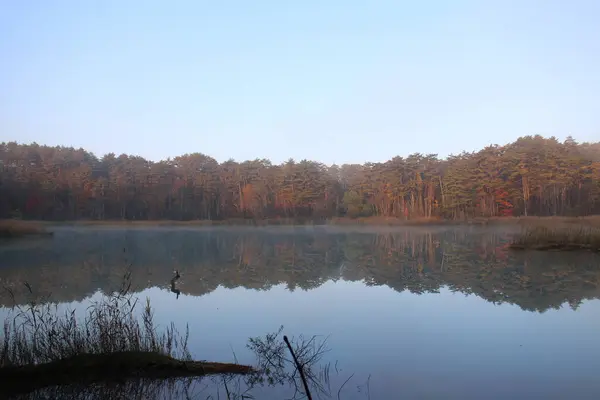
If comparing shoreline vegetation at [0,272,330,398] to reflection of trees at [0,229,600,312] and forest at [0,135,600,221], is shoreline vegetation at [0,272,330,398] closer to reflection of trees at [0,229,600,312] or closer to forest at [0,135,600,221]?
reflection of trees at [0,229,600,312]

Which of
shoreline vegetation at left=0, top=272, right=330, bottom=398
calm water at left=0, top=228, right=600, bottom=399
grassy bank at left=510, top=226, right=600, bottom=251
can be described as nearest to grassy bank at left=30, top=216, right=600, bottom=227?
grassy bank at left=510, top=226, right=600, bottom=251

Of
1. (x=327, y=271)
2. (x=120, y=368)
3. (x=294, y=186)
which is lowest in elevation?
(x=327, y=271)

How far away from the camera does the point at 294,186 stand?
4356 centimetres

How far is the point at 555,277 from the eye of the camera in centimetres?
897

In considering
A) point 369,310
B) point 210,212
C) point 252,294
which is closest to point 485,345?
point 369,310

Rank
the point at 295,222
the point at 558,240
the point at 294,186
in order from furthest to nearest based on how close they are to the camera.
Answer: the point at 294,186 → the point at 295,222 → the point at 558,240

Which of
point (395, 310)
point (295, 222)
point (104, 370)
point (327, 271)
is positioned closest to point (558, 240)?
point (327, 271)

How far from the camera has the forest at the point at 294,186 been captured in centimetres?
3506

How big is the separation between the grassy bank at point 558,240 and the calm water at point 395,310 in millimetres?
1076

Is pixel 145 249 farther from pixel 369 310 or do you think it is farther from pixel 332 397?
pixel 332 397

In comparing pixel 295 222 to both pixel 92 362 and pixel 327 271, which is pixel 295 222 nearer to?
pixel 327 271

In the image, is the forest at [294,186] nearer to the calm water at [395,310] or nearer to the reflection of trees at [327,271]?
the reflection of trees at [327,271]

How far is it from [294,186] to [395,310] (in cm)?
3714

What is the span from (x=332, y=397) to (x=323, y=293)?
184 inches
